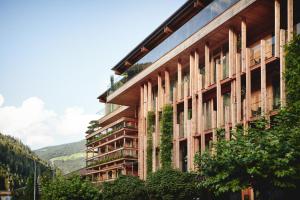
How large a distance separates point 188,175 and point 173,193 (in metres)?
1.45

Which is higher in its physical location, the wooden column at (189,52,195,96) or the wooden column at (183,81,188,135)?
the wooden column at (189,52,195,96)

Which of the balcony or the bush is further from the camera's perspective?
the balcony

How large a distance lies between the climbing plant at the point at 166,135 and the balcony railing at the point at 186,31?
4.33 m

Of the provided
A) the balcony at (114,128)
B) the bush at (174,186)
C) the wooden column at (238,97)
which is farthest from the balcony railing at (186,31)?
the bush at (174,186)

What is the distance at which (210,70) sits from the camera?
3023 centimetres

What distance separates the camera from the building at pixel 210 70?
80.4 feet

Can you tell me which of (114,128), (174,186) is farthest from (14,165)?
(174,186)

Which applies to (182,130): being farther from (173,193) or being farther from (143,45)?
(143,45)

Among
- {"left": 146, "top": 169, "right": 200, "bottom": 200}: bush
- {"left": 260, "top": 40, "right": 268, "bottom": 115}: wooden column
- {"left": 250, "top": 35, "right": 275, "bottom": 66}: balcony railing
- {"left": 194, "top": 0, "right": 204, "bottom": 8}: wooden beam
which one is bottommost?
{"left": 146, "top": 169, "right": 200, "bottom": 200}: bush

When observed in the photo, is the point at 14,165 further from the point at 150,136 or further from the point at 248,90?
the point at 248,90

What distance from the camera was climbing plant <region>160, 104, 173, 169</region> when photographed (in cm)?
3241

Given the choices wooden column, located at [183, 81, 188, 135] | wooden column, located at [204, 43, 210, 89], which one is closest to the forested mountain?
wooden column, located at [183, 81, 188, 135]

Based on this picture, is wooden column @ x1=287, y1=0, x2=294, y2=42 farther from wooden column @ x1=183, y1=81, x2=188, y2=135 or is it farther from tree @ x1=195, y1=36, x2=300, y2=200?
wooden column @ x1=183, y1=81, x2=188, y2=135

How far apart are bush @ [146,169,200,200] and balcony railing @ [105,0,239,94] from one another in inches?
381
